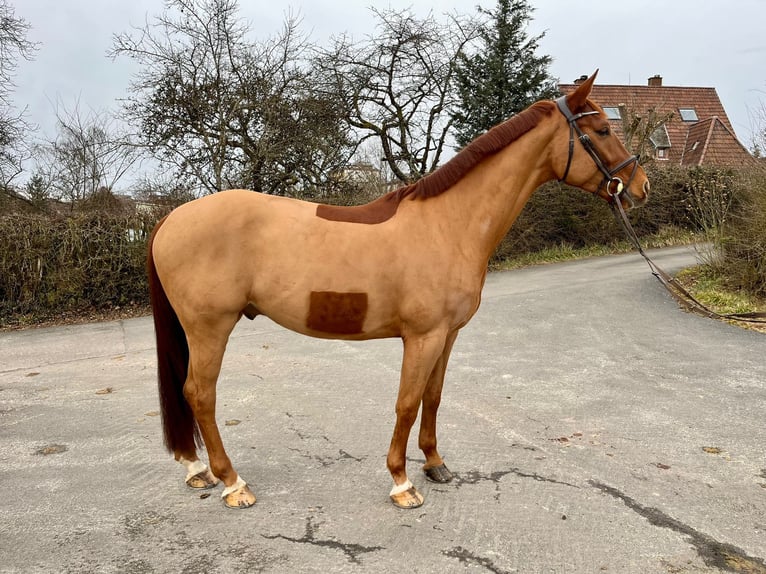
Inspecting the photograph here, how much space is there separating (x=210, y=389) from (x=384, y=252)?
125cm

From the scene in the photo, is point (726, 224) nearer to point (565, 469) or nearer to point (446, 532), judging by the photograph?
point (565, 469)

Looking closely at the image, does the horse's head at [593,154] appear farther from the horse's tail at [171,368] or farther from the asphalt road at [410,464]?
the horse's tail at [171,368]

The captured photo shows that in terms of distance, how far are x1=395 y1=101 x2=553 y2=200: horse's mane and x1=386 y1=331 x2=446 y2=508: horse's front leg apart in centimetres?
83

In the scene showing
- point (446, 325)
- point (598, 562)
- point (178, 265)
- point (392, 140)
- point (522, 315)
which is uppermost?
point (392, 140)

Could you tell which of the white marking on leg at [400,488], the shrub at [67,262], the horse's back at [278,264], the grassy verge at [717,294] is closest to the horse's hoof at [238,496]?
the white marking on leg at [400,488]

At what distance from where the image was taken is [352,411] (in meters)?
4.10

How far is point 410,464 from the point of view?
3.22 metres

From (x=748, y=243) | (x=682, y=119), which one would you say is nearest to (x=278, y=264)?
(x=748, y=243)

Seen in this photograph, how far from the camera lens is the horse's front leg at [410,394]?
261 centimetres

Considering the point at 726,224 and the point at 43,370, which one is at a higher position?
the point at 726,224

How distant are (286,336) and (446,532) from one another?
4733mm

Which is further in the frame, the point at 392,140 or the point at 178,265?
the point at 392,140

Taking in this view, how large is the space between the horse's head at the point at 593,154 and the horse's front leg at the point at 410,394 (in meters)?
1.20

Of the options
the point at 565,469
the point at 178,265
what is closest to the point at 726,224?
the point at 565,469
